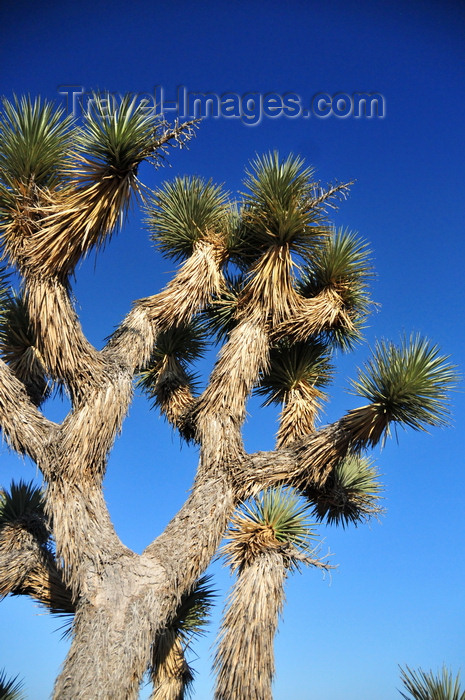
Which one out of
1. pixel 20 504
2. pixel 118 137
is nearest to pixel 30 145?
Answer: pixel 118 137

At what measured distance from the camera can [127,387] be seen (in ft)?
22.0

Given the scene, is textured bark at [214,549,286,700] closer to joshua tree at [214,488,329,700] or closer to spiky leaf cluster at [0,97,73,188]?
joshua tree at [214,488,329,700]

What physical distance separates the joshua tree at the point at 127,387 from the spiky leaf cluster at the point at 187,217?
23 cm

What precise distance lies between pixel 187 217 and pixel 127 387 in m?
2.71

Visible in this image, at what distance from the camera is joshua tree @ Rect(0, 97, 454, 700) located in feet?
19.7

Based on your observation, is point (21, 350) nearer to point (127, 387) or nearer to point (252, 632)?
point (127, 387)

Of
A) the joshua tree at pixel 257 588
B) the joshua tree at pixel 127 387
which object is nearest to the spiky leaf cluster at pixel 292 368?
the joshua tree at pixel 127 387

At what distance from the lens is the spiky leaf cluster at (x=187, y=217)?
331 inches

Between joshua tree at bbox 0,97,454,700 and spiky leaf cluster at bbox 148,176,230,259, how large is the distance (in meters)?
0.23

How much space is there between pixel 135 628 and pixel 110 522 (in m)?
1.04

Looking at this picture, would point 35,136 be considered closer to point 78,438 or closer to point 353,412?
point 78,438

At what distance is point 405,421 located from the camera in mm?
6668

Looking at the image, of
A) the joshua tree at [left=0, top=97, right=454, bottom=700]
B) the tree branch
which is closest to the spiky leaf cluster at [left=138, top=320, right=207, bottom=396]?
the joshua tree at [left=0, top=97, right=454, bottom=700]

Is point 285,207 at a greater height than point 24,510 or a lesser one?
greater
